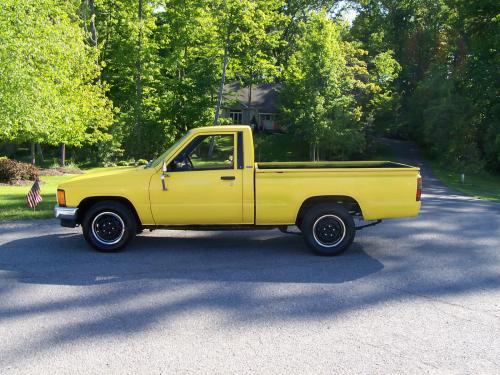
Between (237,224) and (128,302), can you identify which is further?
(237,224)

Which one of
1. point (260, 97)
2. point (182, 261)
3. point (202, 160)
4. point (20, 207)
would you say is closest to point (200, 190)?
point (202, 160)

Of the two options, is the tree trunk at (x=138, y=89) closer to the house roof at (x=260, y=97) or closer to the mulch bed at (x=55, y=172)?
the mulch bed at (x=55, y=172)

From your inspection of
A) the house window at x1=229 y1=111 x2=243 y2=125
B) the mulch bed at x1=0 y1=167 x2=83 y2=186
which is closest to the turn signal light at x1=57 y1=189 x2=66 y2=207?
the mulch bed at x1=0 y1=167 x2=83 y2=186

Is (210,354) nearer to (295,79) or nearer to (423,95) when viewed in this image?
(295,79)

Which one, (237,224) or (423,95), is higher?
(423,95)

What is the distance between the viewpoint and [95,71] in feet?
90.3

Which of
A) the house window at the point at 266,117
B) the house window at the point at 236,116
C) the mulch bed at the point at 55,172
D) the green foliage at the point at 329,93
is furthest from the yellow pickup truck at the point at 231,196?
the house window at the point at 236,116

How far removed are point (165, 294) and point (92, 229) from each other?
243 cm

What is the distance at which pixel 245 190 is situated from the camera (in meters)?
7.29

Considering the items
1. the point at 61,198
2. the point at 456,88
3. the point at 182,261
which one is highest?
the point at 456,88

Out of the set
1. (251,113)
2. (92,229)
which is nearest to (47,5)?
(92,229)

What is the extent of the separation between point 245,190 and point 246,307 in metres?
2.43

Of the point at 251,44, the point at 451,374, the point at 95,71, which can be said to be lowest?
the point at 451,374

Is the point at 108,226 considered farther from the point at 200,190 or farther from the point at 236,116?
the point at 236,116
